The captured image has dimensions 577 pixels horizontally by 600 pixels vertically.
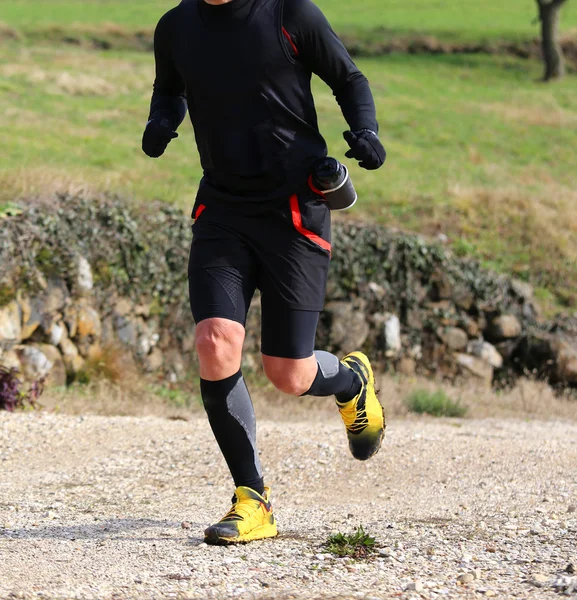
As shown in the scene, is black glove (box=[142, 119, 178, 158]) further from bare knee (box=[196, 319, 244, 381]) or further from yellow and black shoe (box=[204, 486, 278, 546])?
yellow and black shoe (box=[204, 486, 278, 546])

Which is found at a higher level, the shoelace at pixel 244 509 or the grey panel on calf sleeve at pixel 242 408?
the grey panel on calf sleeve at pixel 242 408

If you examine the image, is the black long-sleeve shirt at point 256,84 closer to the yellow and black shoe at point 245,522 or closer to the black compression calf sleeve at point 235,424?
the black compression calf sleeve at point 235,424

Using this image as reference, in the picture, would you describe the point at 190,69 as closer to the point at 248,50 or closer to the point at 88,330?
the point at 248,50

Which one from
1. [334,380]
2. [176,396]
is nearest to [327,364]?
[334,380]

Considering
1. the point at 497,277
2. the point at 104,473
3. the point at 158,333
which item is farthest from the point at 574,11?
the point at 104,473

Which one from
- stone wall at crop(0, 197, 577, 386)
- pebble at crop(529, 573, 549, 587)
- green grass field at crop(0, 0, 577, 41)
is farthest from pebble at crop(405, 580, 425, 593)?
green grass field at crop(0, 0, 577, 41)

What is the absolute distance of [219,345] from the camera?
13.1 feet

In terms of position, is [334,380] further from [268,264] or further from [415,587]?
[415,587]

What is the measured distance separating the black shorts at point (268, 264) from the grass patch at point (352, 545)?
2.63 feet

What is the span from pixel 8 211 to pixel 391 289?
15.4ft

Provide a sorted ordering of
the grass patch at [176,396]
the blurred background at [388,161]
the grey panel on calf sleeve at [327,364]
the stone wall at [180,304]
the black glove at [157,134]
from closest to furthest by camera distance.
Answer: the black glove at [157,134]
the grey panel on calf sleeve at [327,364]
the stone wall at [180,304]
the grass patch at [176,396]
the blurred background at [388,161]

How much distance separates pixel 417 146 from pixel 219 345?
55.2 ft

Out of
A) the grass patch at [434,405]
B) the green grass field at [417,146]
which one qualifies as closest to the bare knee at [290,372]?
the grass patch at [434,405]

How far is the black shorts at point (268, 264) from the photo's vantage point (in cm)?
405
